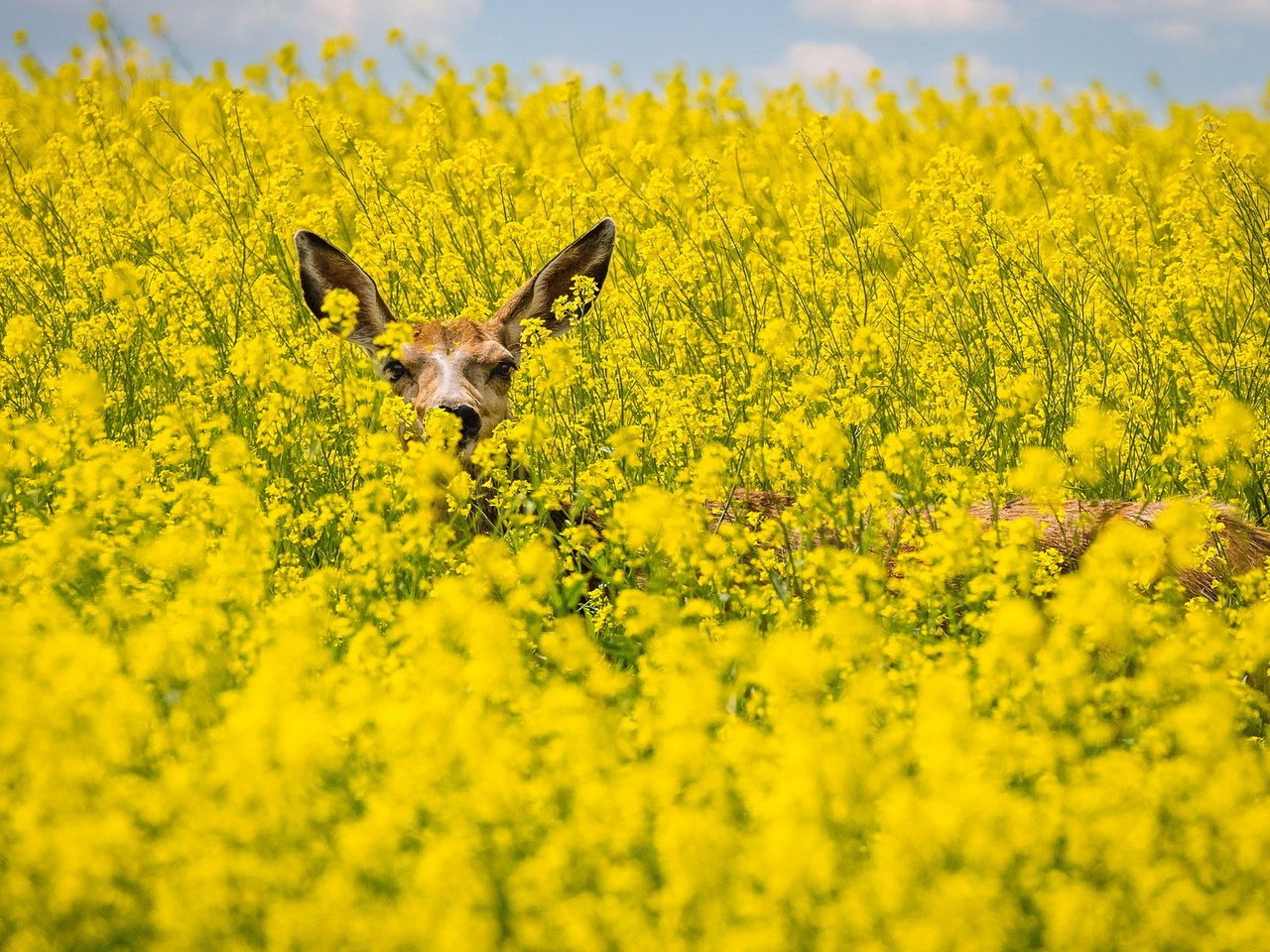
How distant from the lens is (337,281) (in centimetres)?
584

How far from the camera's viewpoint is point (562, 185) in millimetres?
9664

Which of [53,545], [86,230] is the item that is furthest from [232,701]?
[86,230]

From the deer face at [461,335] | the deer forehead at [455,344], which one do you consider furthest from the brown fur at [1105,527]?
the deer forehead at [455,344]

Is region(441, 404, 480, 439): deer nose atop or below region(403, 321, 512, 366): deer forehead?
below

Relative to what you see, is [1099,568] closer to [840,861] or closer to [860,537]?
[860,537]

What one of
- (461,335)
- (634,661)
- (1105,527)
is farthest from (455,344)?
(1105,527)

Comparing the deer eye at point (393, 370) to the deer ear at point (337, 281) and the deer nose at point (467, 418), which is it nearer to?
the deer ear at point (337, 281)

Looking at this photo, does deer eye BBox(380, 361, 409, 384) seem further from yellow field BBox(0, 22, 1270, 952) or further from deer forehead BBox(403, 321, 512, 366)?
yellow field BBox(0, 22, 1270, 952)

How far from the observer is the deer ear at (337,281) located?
5723mm

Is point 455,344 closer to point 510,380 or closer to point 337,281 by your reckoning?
point 510,380

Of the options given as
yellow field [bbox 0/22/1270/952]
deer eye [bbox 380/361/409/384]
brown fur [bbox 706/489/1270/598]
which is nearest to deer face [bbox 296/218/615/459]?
deer eye [bbox 380/361/409/384]

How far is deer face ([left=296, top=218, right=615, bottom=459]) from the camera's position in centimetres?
518

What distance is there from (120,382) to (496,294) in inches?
80.3

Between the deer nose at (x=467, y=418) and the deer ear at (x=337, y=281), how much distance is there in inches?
35.3
